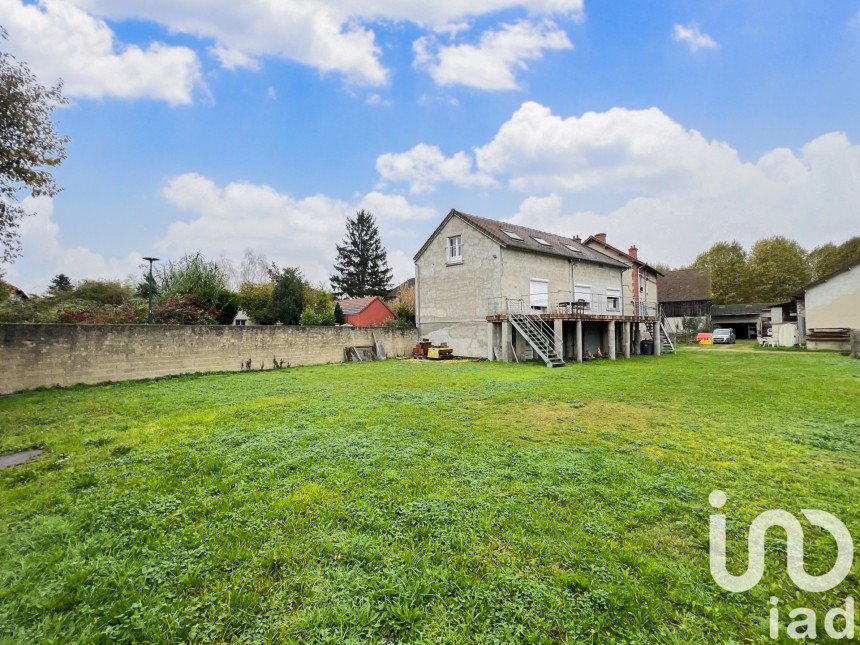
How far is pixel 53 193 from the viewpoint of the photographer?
10344 mm

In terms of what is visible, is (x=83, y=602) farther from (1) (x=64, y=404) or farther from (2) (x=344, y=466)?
(1) (x=64, y=404)

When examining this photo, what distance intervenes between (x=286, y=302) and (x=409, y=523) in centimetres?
2401

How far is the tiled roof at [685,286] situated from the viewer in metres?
36.8

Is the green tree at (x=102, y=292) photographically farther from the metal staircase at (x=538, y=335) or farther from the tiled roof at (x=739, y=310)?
the tiled roof at (x=739, y=310)

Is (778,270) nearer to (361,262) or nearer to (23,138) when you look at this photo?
(361,262)

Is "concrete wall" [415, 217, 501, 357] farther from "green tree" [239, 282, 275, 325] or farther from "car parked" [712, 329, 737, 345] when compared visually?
"car parked" [712, 329, 737, 345]

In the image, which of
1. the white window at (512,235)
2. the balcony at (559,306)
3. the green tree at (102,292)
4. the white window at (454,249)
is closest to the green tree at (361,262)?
the green tree at (102,292)

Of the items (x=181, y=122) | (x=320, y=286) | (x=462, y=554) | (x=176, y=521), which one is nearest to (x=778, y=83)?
(x=462, y=554)

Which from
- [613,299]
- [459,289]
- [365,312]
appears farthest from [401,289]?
[459,289]

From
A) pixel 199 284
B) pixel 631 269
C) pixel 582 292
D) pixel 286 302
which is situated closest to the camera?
pixel 582 292

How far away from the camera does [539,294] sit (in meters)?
18.3

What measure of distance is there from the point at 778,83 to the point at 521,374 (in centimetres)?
1270

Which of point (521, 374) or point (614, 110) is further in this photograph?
point (614, 110)

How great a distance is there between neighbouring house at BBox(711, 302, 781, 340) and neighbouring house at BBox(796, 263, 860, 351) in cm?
1751
